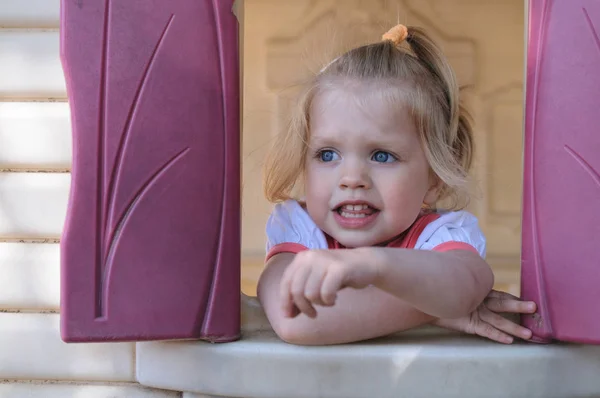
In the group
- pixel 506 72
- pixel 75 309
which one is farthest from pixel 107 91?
pixel 506 72

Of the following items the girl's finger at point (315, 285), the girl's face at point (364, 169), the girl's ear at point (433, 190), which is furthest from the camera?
the girl's ear at point (433, 190)

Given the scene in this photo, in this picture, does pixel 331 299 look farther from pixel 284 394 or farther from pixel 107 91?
pixel 107 91

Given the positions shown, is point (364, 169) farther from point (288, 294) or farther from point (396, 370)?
point (288, 294)

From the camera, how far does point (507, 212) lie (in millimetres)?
2723

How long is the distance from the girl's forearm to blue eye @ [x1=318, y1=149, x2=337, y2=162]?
319 mm

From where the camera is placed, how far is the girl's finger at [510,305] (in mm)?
1236

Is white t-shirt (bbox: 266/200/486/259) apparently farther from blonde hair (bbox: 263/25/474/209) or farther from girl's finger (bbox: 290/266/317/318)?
girl's finger (bbox: 290/266/317/318)

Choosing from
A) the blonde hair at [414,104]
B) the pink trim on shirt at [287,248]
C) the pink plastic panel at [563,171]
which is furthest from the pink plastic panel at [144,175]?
the pink plastic panel at [563,171]

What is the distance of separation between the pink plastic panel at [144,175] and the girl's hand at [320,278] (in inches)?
11.5

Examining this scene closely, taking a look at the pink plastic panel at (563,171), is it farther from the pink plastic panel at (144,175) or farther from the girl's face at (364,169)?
the pink plastic panel at (144,175)

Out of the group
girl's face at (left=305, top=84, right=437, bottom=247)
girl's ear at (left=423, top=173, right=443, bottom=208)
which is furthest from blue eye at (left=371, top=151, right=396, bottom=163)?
girl's ear at (left=423, top=173, right=443, bottom=208)

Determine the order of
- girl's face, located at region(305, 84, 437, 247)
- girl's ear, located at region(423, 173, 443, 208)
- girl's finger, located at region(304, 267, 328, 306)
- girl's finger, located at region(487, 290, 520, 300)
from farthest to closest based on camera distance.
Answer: girl's ear, located at region(423, 173, 443, 208) < girl's face, located at region(305, 84, 437, 247) < girl's finger, located at region(487, 290, 520, 300) < girl's finger, located at region(304, 267, 328, 306)

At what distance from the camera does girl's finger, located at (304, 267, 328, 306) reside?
0.93 meters

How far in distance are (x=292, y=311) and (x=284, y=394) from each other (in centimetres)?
30
